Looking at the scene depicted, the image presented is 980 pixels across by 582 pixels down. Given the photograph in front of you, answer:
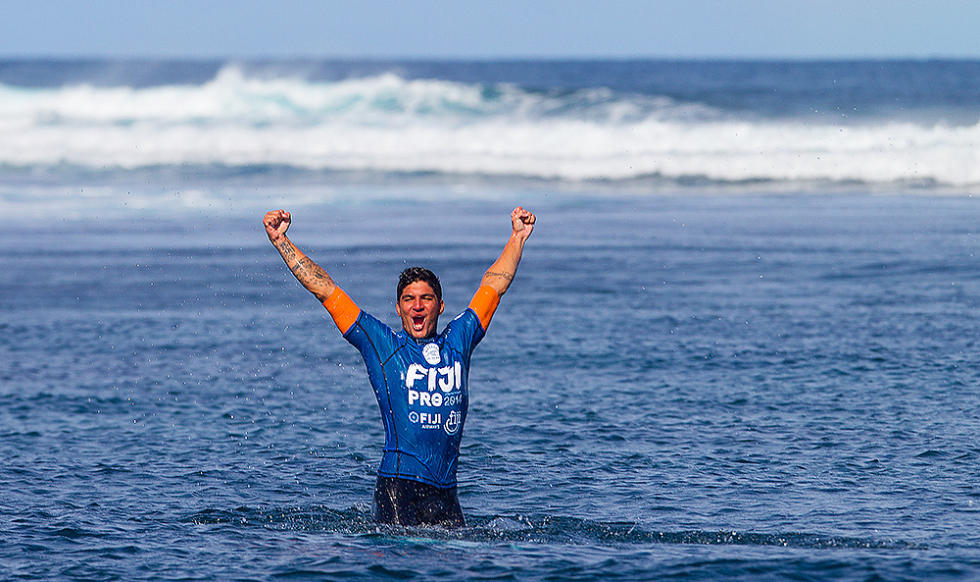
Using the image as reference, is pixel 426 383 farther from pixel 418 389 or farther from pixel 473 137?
pixel 473 137

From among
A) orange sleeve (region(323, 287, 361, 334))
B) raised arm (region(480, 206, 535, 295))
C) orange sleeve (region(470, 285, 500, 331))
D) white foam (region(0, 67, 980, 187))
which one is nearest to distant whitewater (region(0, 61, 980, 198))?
white foam (region(0, 67, 980, 187))

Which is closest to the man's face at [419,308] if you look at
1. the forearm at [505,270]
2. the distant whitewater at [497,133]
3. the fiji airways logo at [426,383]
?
the fiji airways logo at [426,383]

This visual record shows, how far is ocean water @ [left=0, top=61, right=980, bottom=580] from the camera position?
7684 mm

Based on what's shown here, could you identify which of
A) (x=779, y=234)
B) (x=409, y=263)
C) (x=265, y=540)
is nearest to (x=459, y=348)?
(x=265, y=540)

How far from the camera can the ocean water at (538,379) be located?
25.2 feet

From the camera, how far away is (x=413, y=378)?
7.45m

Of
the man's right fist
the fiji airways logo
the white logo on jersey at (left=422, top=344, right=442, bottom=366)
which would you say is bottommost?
the fiji airways logo

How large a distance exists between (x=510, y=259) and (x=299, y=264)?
1.23 metres

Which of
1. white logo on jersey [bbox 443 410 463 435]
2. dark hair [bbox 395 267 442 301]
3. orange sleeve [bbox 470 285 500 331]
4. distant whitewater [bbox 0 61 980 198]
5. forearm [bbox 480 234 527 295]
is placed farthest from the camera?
distant whitewater [bbox 0 61 980 198]

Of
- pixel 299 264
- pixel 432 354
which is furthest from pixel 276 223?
pixel 432 354

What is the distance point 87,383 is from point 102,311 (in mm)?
3745

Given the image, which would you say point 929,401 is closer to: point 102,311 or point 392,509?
point 392,509

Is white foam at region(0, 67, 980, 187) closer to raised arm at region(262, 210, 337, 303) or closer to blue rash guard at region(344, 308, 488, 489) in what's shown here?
blue rash guard at region(344, 308, 488, 489)

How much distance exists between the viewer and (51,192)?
3097 centimetres
